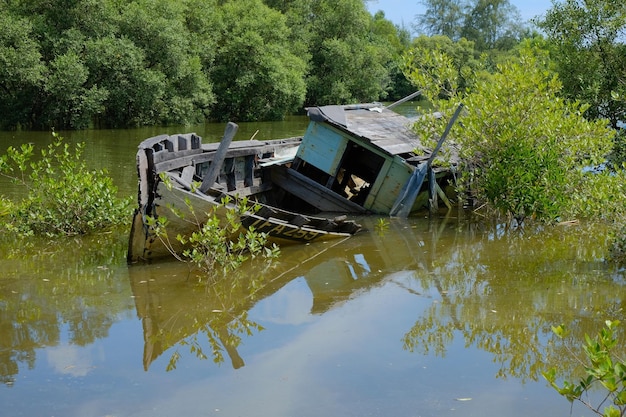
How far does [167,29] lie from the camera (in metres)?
33.5

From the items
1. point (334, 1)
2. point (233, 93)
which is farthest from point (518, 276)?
point (334, 1)

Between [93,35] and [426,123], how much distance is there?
929 inches

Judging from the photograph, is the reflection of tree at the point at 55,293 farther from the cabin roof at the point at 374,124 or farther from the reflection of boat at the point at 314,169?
the cabin roof at the point at 374,124

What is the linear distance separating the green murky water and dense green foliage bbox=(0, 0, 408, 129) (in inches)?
838

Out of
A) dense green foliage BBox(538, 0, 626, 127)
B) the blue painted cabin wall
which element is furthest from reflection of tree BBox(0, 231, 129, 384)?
dense green foliage BBox(538, 0, 626, 127)

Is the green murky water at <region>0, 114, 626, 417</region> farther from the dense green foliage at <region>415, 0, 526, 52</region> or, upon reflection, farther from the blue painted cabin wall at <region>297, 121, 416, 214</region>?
the dense green foliage at <region>415, 0, 526, 52</region>

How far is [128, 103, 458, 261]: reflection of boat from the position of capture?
1068 centimetres

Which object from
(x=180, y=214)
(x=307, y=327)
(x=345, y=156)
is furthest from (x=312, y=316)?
(x=345, y=156)

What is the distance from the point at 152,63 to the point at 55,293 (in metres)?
27.6

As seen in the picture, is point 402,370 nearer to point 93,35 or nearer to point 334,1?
point 93,35

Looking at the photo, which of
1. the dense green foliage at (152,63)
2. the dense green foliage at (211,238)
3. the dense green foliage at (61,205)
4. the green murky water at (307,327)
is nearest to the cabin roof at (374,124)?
the green murky water at (307,327)

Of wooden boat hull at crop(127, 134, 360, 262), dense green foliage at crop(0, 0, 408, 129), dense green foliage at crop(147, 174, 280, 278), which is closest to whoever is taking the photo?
dense green foliage at crop(147, 174, 280, 278)

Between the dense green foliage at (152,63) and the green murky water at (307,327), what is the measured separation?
21.3 m

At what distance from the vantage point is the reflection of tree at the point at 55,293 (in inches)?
270
